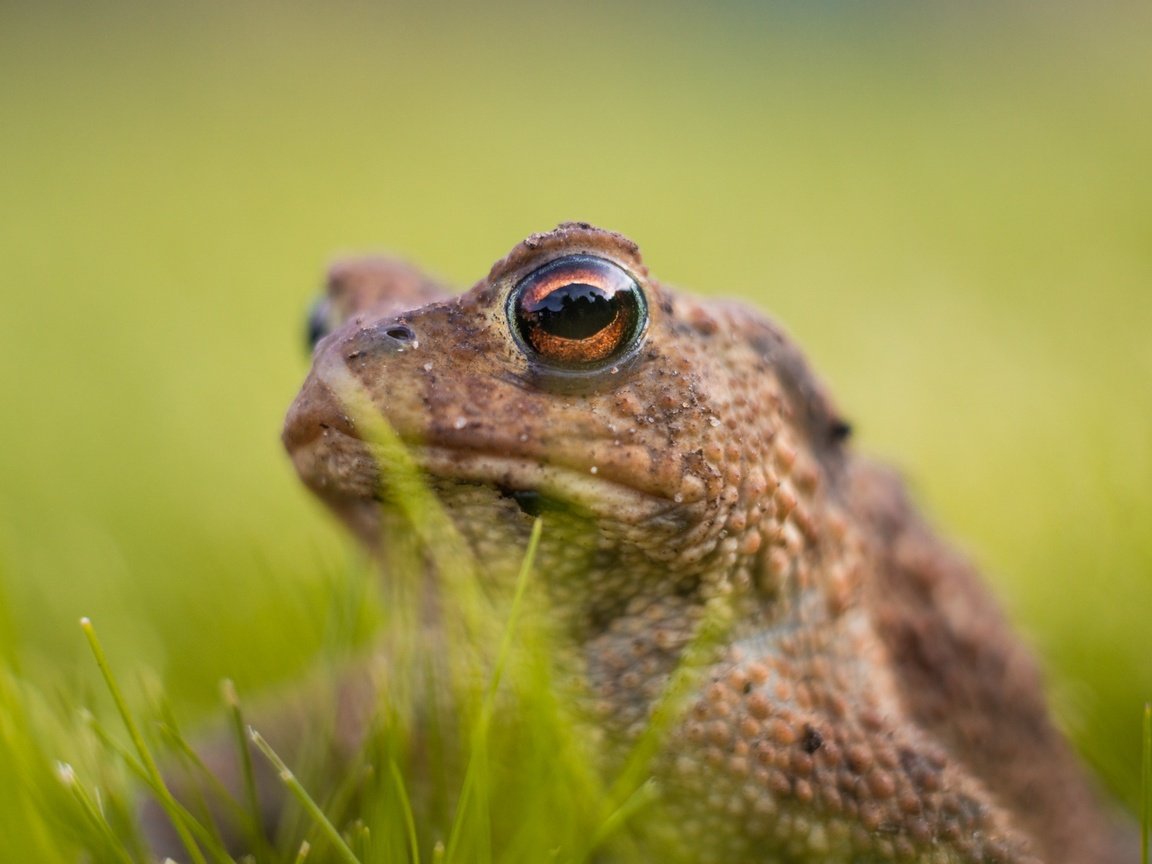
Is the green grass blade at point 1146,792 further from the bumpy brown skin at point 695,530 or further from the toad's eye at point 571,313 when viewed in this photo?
the toad's eye at point 571,313

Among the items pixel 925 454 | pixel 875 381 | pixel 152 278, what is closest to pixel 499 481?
pixel 925 454

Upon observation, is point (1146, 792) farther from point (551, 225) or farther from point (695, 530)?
point (551, 225)

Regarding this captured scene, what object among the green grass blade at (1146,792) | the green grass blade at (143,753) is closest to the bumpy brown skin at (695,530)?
the green grass blade at (1146,792)

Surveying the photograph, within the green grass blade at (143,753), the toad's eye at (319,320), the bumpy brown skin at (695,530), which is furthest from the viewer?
the toad's eye at (319,320)

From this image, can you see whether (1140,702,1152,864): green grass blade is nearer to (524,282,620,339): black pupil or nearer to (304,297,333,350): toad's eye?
(524,282,620,339): black pupil

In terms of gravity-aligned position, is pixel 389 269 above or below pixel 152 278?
below

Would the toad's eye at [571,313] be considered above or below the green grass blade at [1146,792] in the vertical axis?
above

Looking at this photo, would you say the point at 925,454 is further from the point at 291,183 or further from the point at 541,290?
the point at 291,183

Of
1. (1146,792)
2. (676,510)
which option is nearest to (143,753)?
(676,510)
